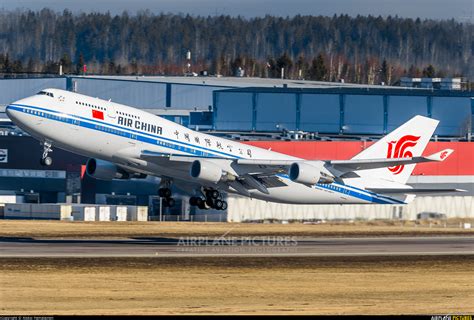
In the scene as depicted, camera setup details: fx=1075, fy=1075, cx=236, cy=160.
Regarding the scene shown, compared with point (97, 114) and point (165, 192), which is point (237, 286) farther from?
point (165, 192)

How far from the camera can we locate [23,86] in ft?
437

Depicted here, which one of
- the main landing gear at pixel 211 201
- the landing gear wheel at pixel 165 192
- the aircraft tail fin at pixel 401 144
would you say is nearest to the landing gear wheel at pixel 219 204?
the main landing gear at pixel 211 201

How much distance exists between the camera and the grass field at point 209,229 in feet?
244

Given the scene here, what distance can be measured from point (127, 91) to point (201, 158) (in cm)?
6687

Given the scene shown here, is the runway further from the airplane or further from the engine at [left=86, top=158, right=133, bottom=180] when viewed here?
the engine at [left=86, top=158, right=133, bottom=180]

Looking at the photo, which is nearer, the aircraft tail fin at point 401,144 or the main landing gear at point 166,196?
the main landing gear at point 166,196

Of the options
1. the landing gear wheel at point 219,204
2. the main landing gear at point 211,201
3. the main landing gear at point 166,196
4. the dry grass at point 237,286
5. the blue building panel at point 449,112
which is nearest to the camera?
the dry grass at point 237,286

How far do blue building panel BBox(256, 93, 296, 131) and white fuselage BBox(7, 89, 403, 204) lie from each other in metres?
48.4

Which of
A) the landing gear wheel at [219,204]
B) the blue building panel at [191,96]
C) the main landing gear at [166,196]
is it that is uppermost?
the blue building panel at [191,96]

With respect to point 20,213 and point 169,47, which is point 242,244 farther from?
point 169,47

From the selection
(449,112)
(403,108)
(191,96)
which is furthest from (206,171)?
(191,96)

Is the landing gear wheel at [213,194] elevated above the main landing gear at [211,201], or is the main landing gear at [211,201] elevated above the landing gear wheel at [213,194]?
the landing gear wheel at [213,194]

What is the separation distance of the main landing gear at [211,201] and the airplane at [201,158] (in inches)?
2.5

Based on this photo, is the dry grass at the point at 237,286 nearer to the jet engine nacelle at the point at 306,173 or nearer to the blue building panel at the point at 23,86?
the jet engine nacelle at the point at 306,173
